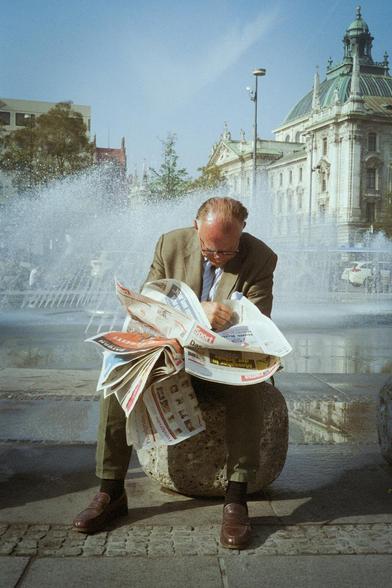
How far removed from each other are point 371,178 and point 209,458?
2734 inches

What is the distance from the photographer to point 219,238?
9.82 feet

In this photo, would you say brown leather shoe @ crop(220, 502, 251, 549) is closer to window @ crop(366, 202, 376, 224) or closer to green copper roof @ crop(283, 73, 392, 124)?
window @ crop(366, 202, 376, 224)

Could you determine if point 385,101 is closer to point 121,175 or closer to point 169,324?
point 121,175

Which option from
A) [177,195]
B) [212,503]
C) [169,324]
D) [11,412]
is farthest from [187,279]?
[177,195]

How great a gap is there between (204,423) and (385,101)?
7914cm

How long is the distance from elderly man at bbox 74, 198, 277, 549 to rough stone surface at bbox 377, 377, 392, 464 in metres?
0.74

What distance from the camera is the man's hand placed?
286cm

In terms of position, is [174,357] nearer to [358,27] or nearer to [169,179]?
[169,179]

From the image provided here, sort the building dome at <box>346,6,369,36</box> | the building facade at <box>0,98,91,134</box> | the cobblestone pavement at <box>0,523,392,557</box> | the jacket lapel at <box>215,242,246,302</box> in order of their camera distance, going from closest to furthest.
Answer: the cobblestone pavement at <box>0,523,392,557</box> < the jacket lapel at <box>215,242,246,302</box> < the building facade at <box>0,98,91,134</box> < the building dome at <box>346,6,369,36</box>

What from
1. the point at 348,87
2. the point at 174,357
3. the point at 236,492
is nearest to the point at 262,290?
the point at 174,357

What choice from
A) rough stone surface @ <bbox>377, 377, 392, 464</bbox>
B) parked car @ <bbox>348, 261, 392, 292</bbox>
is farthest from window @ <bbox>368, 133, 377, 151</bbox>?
rough stone surface @ <bbox>377, 377, 392, 464</bbox>

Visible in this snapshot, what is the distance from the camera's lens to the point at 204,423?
289 centimetres

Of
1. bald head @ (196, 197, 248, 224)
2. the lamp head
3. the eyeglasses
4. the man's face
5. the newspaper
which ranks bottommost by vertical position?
the newspaper

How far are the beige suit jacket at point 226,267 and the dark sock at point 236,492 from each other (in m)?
0.75
